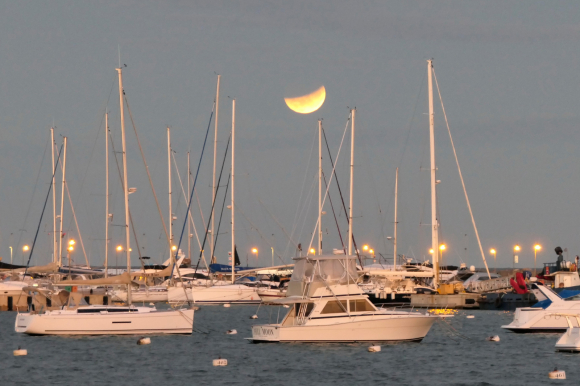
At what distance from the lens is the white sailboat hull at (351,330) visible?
43.0 m

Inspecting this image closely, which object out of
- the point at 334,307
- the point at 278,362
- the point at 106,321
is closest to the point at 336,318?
the point at 334,307

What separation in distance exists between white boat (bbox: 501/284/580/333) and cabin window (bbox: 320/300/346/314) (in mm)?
11723

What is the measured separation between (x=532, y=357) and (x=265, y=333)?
12288 mm

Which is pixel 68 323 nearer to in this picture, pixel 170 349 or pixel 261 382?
pixel 170 349

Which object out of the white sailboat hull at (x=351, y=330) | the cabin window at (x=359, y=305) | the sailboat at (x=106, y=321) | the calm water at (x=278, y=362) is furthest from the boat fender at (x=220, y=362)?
the sailboat at (x=106, y=321)

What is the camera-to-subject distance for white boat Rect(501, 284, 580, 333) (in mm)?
48656

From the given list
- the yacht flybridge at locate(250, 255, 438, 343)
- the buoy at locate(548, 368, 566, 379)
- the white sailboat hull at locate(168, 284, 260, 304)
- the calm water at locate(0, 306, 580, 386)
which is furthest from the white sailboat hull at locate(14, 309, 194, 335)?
the white sailboat hull at locate(168, 284, 260, 304)

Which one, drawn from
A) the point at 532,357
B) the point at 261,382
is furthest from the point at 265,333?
the point at 532,357

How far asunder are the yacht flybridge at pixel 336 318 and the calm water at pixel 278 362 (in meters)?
0.57

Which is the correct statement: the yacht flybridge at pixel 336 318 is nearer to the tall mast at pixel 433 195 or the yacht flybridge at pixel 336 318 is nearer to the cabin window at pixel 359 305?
the cabin window at pixel 359 305

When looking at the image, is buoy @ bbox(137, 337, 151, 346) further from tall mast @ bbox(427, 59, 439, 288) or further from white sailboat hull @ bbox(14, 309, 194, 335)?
tall mast @ bbox(427, 59, 439, 288)

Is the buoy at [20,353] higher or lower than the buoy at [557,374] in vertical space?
higher

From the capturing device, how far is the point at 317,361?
39688mm

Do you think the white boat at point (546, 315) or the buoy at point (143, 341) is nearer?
the buoy at point (143, 341)
